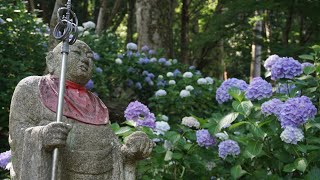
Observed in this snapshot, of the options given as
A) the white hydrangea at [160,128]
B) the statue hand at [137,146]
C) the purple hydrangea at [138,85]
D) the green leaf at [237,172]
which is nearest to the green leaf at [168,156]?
the white hydrangea at [160,128]

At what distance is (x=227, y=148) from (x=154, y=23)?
587cm

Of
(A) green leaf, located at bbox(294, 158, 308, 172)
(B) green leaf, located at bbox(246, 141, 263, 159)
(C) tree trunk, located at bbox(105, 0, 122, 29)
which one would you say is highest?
(B) green leaf, located at bbox(246, 141, 263, 159)

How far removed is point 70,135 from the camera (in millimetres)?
3111

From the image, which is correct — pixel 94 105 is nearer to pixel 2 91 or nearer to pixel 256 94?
pixel 256 94

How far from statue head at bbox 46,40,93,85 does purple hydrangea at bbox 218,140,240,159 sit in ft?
5.04

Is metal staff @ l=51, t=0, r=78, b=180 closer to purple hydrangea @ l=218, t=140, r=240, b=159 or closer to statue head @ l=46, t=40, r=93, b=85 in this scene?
statue head @ l=46, t=40, r=93, b=85

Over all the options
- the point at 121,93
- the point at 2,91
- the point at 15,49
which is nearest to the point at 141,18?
the point at 121,93

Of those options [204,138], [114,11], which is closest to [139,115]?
[204,138]

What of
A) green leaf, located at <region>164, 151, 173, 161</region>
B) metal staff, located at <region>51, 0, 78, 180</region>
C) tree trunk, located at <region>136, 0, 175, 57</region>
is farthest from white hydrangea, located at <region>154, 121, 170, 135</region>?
tree trunk, located at <region>136, 0, 175, 57</region>

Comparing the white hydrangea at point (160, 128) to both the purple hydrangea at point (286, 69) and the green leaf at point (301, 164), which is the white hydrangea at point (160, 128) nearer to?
the purple hydrangea at point (286, 69)

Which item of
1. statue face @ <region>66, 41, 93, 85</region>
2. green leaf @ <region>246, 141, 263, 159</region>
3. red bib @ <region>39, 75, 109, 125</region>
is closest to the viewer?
red bib @ <region>39, 75, 109, 125</region>

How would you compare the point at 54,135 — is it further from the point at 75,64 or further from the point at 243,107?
the point at 243,107

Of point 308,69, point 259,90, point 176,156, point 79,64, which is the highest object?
point 79,64

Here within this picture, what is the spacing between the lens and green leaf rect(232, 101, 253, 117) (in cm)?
446
